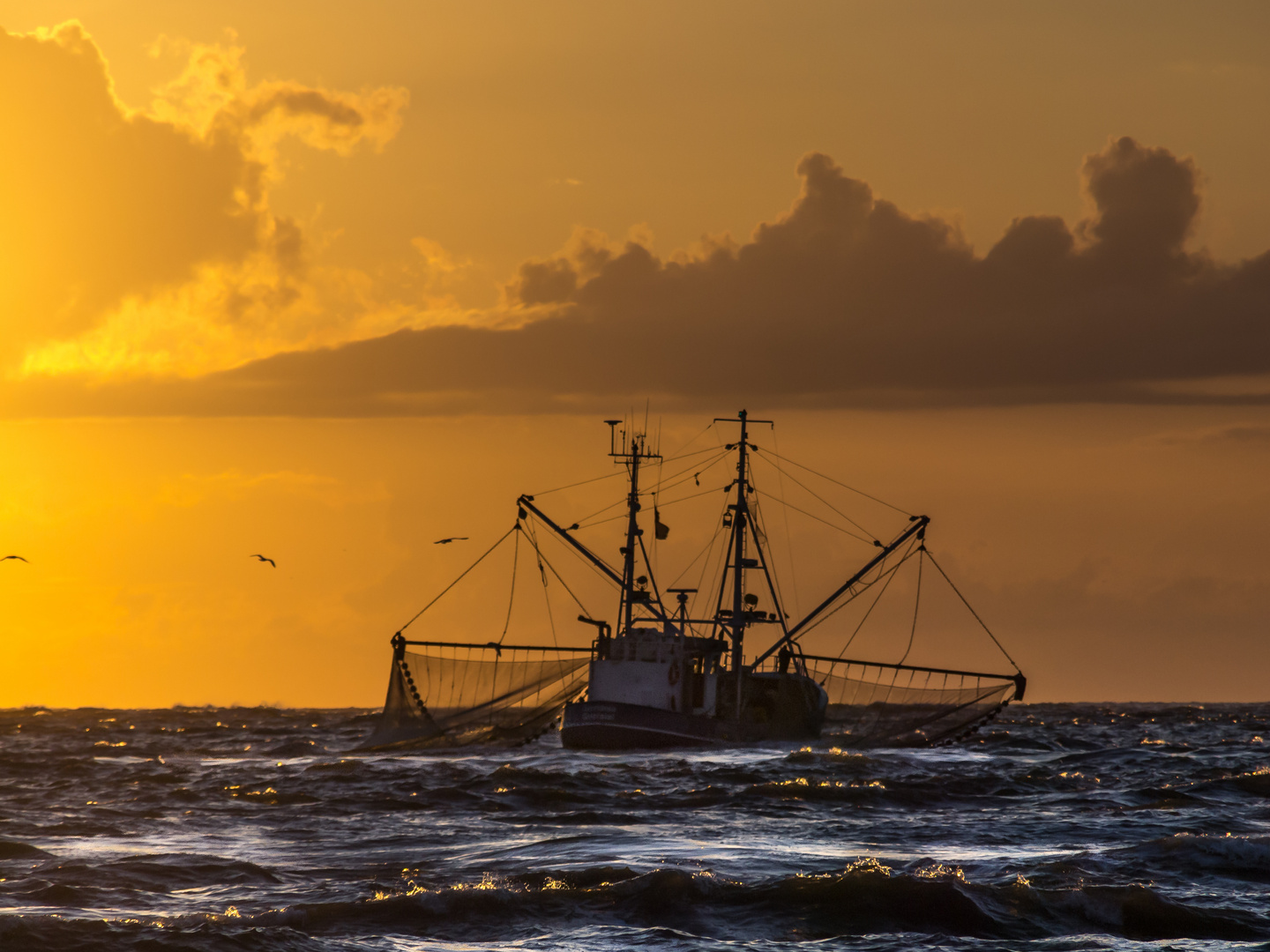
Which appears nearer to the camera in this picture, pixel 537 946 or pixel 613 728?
pixel 537 946

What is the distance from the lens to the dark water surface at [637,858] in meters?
26.5

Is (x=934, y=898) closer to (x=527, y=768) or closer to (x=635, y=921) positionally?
(x=635, y=921)

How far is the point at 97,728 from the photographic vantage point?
446 ft

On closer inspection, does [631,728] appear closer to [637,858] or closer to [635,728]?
[635,728]

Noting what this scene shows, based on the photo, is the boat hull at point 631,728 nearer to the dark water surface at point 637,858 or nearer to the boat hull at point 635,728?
the boat hull at point 635,728

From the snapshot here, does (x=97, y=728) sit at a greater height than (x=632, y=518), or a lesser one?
lesser

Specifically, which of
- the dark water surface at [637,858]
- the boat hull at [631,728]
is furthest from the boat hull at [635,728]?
the dark water surface at [637,858]

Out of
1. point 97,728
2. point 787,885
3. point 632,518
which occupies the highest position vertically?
point 632,518

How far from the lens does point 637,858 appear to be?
1341 inches

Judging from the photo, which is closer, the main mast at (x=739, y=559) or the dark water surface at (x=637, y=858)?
the dark water surface at (x=637, y=858)

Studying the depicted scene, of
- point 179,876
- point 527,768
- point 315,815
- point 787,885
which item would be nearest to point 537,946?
point 787,885

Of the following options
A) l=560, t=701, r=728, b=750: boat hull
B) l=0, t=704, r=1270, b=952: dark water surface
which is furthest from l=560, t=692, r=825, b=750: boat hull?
l=0, t=704, r=1270, b=952: dark water surface

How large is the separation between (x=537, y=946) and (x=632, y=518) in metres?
61.5

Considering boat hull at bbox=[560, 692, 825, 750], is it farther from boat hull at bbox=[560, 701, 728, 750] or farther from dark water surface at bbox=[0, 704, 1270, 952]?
dark water surface at bbox=[0, 704, 1270, 952]
